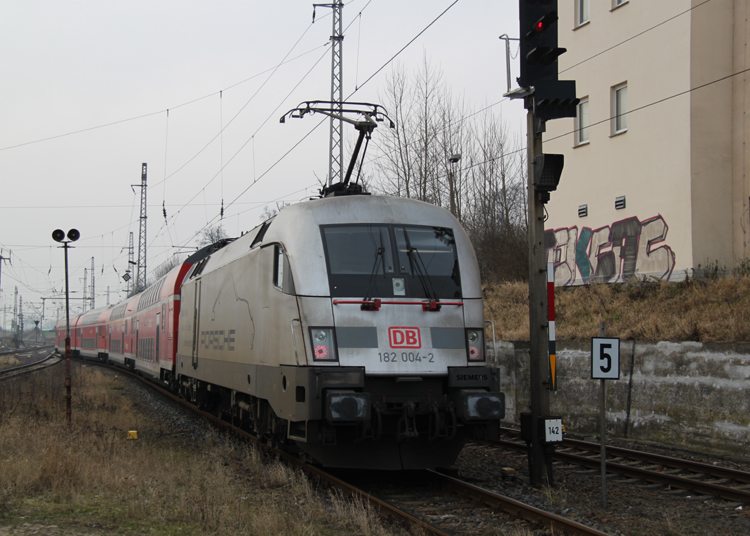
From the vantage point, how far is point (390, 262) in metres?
8.17

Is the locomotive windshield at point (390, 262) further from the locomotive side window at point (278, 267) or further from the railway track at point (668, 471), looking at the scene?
the railway track at point (668, 471)

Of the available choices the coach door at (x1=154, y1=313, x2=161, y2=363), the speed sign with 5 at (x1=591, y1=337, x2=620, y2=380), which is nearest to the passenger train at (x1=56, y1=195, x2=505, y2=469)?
the speed sign with 5 at (x1=591, y1=337, x2=620, y2=380)

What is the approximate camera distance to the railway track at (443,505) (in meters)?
6.16

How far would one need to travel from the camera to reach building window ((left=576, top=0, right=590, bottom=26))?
63.8ft

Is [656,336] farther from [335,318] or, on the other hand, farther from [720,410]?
[335,318]

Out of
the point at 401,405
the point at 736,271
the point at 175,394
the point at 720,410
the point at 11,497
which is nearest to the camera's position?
the point at 11,497

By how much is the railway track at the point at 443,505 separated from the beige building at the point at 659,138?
10.3 meters

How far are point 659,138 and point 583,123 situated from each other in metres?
3.20

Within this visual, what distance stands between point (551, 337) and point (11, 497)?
609 cm

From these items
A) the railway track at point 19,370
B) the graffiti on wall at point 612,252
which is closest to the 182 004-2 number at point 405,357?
the graffiti on wall at point 612,252

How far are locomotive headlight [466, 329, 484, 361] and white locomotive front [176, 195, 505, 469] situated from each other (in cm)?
1

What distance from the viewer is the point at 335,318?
766cm

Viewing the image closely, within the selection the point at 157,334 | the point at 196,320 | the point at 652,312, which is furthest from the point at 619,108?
the point at 157,334

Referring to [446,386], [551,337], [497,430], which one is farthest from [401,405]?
[551,337]
